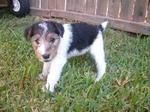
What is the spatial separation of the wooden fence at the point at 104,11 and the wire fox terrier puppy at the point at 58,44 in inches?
62.0

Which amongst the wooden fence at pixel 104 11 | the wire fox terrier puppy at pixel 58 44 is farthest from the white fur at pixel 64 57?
the wooden fence at pixel 104 11

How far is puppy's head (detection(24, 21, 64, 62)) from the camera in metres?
2.84

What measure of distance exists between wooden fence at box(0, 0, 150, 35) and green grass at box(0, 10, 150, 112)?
89 centimetres

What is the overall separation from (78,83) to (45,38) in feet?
2.92

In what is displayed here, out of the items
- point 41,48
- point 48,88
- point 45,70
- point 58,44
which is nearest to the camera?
point 41,48

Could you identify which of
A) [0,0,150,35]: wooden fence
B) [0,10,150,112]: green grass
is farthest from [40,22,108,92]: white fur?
[0,0,150,35]: wooden fence

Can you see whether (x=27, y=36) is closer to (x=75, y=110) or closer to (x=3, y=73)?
(x=3, y=73)

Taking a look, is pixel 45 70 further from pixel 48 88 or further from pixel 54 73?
pixel 48 88

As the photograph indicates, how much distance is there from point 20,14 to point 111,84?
4.02 m

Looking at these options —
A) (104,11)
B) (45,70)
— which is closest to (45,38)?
(45,70)

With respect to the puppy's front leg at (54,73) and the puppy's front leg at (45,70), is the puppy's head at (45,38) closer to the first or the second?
the puppy's front leg at (54,73)

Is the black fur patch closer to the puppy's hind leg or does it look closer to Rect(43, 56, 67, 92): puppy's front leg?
the puppy's hind leg

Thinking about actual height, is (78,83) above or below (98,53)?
below

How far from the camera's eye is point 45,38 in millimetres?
2896
